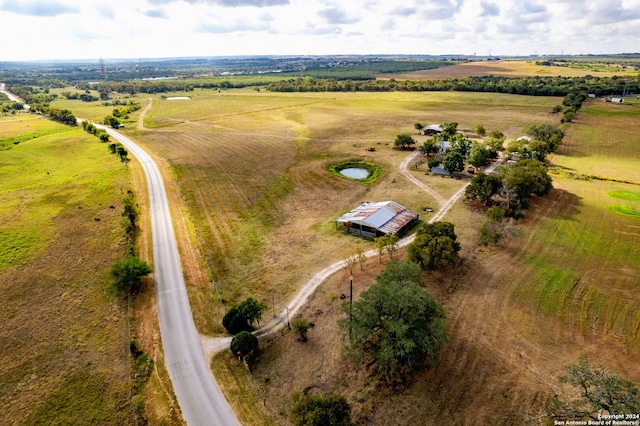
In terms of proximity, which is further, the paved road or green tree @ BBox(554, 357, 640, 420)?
the paved road

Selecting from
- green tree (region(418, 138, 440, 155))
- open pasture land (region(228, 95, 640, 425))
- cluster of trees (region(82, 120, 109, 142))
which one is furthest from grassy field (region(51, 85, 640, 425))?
cluster of trees (region(82, 120, 109, 142))

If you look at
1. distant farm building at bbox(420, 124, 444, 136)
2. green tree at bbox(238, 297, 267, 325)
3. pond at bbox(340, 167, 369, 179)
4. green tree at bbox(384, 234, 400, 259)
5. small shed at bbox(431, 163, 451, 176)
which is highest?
distant farm building at bbox(420, 124, 444, 136)

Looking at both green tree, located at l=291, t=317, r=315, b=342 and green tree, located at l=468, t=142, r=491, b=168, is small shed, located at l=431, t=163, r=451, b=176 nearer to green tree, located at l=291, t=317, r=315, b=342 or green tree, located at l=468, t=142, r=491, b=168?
green tree, located at l=468, t=142, r=491, b=168

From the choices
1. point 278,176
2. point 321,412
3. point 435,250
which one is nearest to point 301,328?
point 321,412

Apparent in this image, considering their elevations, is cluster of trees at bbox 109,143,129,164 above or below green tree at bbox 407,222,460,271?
above

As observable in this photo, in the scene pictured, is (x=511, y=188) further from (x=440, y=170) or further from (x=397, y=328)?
(x=397, y=328)

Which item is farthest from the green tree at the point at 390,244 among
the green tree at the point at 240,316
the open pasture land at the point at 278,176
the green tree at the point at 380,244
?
the green tree at the point at 240,316

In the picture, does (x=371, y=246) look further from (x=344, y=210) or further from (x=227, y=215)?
(x=227, y=215)

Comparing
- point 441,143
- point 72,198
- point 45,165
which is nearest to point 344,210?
point 441,143
